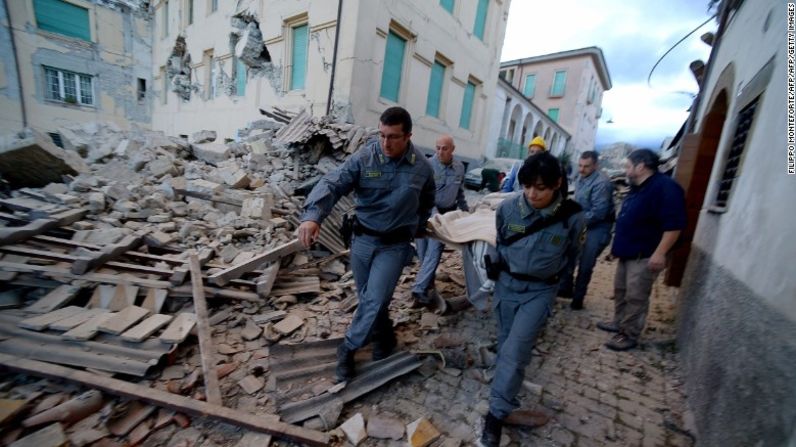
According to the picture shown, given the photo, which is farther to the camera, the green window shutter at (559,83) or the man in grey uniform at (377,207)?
the green window shutter at (559,83)

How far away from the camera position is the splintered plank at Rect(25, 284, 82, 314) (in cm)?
290

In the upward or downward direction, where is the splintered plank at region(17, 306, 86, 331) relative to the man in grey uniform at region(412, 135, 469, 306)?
downward

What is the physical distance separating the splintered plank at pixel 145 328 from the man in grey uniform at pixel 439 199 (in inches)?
102

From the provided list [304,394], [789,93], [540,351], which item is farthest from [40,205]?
[789,93]

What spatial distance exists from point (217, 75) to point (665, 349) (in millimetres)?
16365

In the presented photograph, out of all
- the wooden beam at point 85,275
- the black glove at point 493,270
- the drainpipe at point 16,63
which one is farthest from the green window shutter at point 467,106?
the drainpipe at point 16,63

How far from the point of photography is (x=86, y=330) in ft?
8.71

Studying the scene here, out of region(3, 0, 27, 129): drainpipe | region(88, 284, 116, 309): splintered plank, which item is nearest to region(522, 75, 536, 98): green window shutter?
region(88, 284, 116, 309): splintered plank

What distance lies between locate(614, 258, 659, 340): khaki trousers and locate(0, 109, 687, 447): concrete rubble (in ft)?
1.17

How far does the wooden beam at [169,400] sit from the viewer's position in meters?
2.09

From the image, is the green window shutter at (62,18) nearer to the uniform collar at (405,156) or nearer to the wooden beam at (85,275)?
the wooden beam at (85,275)

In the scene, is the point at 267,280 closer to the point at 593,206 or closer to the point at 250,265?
the point at 250,265

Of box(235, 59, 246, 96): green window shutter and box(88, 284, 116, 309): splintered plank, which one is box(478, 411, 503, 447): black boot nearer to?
box(88, 284, 116, 309): splintered plank

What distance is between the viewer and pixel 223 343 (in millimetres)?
3051
